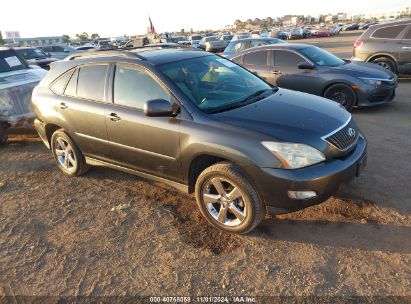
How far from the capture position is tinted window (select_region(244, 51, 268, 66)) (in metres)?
8.11

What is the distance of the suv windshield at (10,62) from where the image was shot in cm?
763

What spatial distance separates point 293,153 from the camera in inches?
115

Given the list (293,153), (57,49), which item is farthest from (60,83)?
(57,49)

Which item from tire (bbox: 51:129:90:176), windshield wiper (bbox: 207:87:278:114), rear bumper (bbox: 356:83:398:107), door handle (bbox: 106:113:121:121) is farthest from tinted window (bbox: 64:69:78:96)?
rear bumper (bbox: 356:83:398:107)

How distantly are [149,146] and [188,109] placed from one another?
0.67 metres

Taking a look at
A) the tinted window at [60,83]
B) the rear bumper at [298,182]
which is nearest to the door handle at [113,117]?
the tinted window at [60,83]

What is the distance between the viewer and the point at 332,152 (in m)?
3.07

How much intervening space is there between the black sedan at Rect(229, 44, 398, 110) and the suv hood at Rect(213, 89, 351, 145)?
11.6 ft

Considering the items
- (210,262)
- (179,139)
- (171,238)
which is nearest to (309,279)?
(210,262)

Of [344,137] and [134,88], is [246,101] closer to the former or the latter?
[344,137]

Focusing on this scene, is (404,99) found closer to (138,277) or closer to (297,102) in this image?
(297,102)

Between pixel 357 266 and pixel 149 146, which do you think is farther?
pixel 149 146

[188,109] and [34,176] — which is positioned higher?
[188,109]

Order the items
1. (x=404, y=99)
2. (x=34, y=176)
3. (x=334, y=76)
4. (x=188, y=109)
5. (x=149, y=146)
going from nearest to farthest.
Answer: (x=188, y=109), (x=149, y=146), (x=34, y=176), (x=334, y=76), (x=404, y=99)
